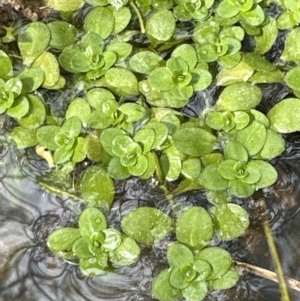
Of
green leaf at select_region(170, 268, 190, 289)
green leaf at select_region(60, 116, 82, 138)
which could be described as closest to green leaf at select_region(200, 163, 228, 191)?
green leaf at select_region(170, 268, 190, 289)

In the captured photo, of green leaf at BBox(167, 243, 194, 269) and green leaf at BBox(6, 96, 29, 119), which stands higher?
green leaf at BBox(6, 96, 29, 119)

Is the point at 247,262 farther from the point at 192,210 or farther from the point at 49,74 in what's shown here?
the point at 49,74

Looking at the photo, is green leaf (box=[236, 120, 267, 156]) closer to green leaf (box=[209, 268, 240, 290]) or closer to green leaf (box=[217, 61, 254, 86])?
green leaf (box=[217, 61, 254, 86])

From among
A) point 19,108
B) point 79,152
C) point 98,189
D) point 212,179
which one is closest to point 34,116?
point 19,108

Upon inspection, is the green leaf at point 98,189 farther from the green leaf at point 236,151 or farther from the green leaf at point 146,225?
the green leaf at point 236,151

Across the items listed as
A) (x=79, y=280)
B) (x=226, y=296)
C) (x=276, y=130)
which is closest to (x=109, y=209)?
(x=79, y=280)

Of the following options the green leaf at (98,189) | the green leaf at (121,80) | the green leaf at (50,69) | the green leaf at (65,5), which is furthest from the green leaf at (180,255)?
the green leaf at (65,5)
